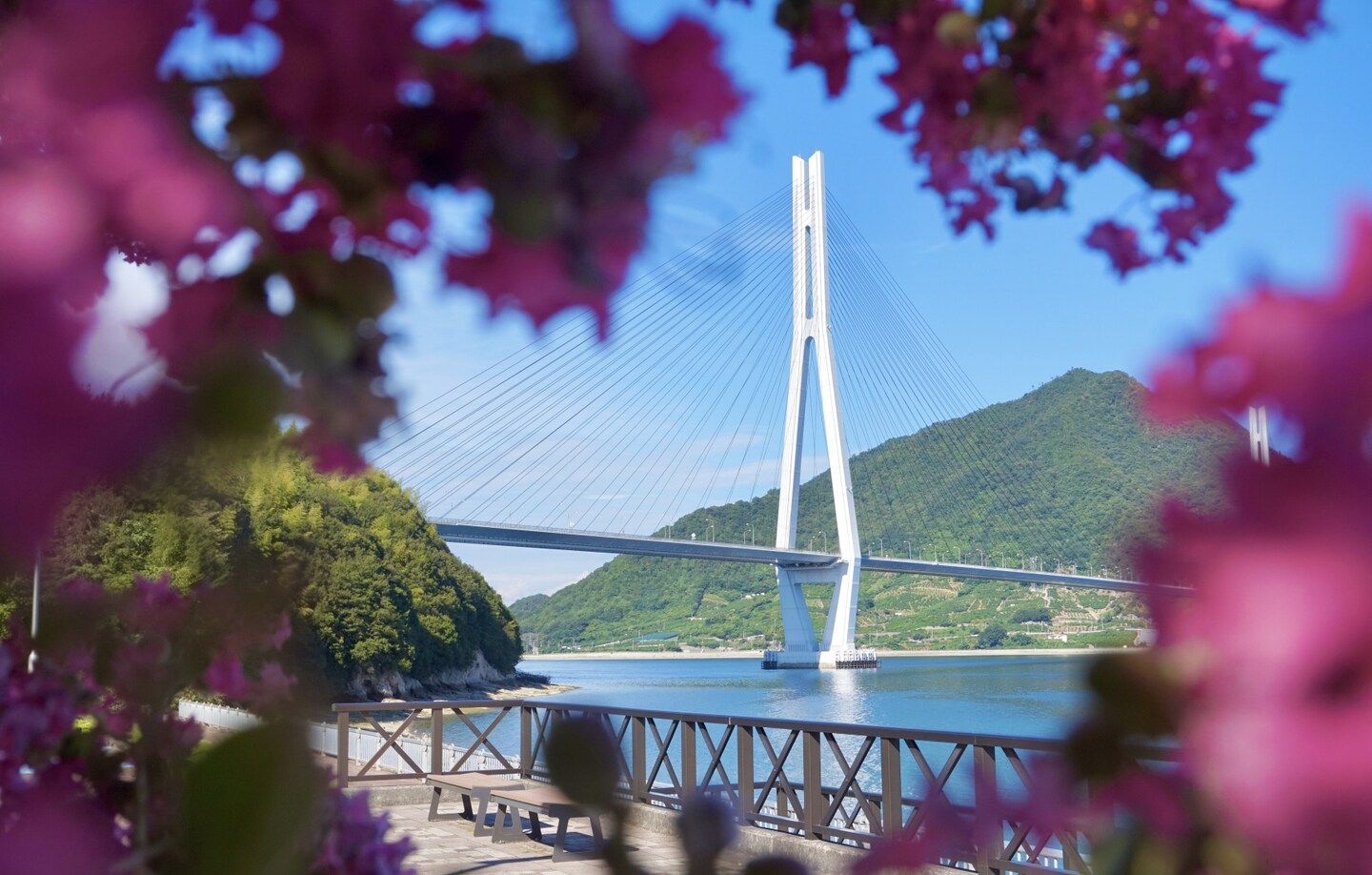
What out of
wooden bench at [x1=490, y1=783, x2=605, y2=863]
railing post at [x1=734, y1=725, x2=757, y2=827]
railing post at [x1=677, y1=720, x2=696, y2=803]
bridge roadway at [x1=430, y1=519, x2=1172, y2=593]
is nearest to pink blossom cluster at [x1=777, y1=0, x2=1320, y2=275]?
wooden bench at [x1=490, y1=783, x2=605, y2=863]

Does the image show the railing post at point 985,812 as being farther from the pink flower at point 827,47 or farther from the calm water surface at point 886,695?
the calm water surface at point 886,695

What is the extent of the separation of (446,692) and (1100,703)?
38791mm

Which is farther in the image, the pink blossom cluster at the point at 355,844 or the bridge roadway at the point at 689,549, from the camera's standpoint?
the bridge roadway at the point at 689,549

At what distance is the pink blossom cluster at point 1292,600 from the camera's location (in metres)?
0.22

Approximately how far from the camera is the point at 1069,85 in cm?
61

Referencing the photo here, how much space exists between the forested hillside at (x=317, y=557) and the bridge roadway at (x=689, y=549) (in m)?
2.94

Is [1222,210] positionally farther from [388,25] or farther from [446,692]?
[446,692]

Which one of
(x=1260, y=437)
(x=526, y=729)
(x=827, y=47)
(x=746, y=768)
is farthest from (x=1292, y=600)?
(x=526, y=729)

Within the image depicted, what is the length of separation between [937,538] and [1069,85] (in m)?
41.2

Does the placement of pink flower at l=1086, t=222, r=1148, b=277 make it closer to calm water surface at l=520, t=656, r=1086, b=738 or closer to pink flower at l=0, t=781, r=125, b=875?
pink flower at l=0, t=781, r=125, b=875

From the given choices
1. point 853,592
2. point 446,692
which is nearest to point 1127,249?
point 853,592

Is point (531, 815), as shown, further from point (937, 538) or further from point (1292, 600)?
point (937, 538)

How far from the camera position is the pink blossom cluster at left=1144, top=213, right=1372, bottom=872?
0.22 m

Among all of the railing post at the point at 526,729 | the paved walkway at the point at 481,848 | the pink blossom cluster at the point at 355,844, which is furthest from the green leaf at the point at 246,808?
the railing post at the point at 526,729
